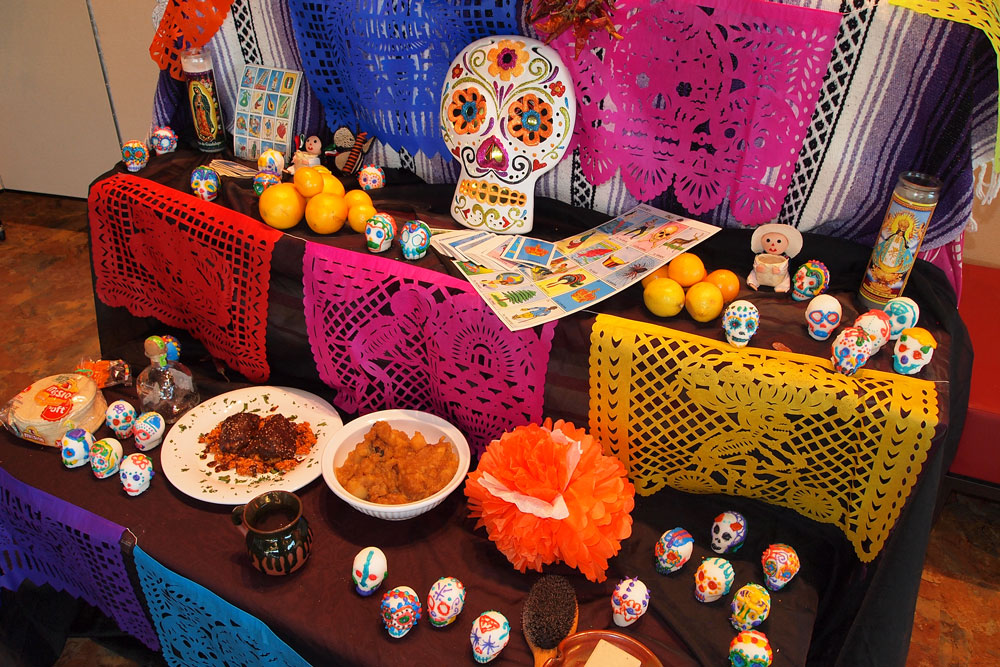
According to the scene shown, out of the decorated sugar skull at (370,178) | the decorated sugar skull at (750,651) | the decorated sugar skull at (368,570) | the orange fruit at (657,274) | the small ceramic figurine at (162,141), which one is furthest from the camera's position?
the small ceramic figurine at (162,141)

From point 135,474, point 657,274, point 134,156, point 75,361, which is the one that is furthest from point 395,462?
point 75,361

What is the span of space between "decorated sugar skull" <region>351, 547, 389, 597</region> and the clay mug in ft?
0.34

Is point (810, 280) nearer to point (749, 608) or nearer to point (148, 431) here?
point (749, 608)

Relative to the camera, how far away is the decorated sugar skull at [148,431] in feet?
4.30

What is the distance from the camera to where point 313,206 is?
1.33 metres

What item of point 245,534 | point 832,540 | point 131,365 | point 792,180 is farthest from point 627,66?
point 131,365

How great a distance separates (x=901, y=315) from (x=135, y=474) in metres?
1.30

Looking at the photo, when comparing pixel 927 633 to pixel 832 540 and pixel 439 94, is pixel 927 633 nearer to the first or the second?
pixel 832 540

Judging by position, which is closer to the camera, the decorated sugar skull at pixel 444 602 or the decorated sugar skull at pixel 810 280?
the decorated sugar skull at pixel 444 602

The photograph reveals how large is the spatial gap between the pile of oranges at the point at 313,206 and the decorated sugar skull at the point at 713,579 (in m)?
0.87

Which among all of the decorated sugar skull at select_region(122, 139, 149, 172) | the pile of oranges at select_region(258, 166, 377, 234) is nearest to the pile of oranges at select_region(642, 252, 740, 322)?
the pile of oranges at select_region(258, 166, 377, 234)

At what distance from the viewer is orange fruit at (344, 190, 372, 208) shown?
53.6 inches

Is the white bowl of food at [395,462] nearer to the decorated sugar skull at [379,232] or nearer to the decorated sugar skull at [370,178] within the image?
the decorated sugar skull at [379,232]

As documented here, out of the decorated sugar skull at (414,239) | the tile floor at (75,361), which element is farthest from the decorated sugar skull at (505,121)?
the tile floor at (75,361)
